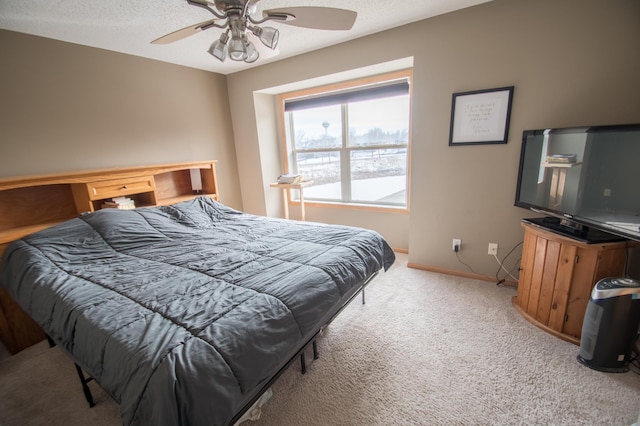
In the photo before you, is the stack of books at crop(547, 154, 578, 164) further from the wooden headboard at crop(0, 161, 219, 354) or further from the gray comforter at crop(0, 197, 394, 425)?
the wooden headboard at crop(0, 161, 219, 354)

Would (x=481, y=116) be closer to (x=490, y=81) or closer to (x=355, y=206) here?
(x=490, y=81)

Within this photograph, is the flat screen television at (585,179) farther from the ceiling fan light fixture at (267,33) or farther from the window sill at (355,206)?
the ceiling fan light fixture at (267,33)

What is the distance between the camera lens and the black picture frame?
2.32 metres

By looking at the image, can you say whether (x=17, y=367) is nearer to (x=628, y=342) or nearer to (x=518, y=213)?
(x=628, y=342)

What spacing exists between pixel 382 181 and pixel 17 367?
370 cm

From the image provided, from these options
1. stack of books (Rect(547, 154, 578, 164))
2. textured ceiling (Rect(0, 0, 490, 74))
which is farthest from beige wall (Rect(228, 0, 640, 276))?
stack of books (Rect(547, 154, 578, 164))

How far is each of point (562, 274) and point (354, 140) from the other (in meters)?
2.62

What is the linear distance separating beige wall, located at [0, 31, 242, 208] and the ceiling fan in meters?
1.63

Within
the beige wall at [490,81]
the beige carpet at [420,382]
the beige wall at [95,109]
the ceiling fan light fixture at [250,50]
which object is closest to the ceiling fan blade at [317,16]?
the ceiling fan light fixture at [250,50]

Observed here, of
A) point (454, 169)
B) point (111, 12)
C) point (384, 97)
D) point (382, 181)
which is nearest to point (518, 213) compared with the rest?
point (454, 169)

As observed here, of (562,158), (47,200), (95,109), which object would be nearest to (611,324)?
(562,158)

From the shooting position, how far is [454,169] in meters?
2.63

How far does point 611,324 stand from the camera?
1539 mm

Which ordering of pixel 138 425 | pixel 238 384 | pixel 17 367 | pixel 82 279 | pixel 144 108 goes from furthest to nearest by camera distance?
pixel 144 108
pixel 17 367
pixel 82 279
pixel 238 384
pixel 138 425
